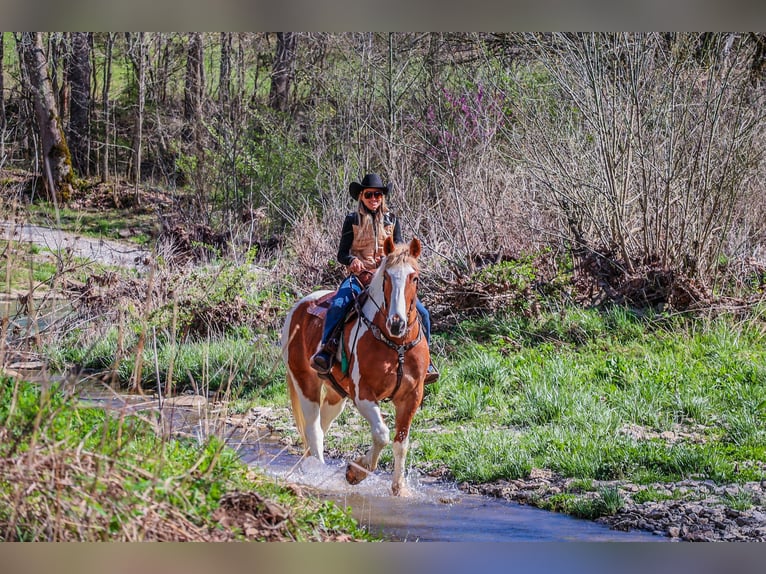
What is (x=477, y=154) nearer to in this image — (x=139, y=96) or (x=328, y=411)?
(x=328, y=411)

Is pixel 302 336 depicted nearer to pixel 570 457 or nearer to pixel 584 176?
pixel 570 457

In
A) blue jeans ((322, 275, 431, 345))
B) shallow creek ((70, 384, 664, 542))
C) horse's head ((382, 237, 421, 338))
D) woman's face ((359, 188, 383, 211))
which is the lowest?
shallow creek ((70, 384, 664, 542))

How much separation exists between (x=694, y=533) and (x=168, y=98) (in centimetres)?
1340

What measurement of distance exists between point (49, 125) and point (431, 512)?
10236 mm

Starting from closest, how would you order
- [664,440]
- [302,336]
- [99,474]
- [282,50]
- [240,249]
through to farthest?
1. [99,474]
2. [302,336]
3. [664,440]
4. [240,249]
5. [282,50]

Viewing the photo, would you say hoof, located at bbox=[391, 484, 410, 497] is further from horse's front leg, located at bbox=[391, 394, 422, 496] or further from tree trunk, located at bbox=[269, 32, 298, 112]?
tree trunk, located at bbox=[269, 32, 298, 112]

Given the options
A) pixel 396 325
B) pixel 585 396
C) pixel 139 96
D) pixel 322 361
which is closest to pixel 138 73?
pixel 139 96

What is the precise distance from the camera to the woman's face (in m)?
6.01

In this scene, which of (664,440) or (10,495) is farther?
(664,440)

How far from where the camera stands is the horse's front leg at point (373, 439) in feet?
18.1

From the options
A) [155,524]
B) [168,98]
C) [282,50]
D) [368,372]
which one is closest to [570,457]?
[368,372]

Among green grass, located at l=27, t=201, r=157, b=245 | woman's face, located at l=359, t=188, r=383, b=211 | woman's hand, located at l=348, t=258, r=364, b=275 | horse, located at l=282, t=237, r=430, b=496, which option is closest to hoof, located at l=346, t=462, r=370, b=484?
horse, located at l=282, t=237, r=430, b=496

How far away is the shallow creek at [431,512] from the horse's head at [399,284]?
3.08 feet
